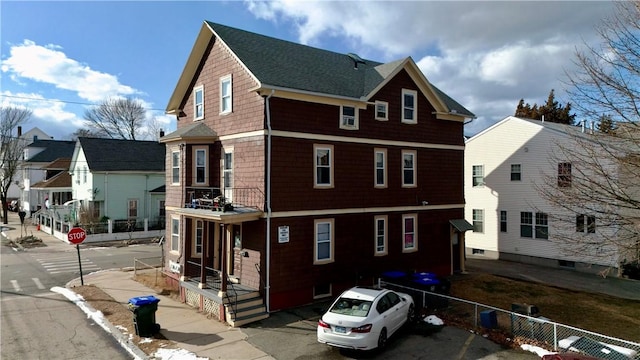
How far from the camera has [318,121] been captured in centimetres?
1752

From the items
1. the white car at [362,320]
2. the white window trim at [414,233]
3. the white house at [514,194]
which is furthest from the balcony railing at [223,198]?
the white house at [514,194]

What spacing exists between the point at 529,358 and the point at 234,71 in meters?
14.9

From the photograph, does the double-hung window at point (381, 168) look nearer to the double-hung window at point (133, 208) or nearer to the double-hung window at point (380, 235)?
the double-hung window at point (380, 235)

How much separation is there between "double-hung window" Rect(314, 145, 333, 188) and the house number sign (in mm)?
2367

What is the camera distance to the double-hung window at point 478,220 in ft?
95.2

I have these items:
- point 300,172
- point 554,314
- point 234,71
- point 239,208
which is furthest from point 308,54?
point 554,314

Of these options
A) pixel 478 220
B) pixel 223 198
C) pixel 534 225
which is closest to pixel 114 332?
pixel 223 198

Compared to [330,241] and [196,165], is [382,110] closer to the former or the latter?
[330,241]

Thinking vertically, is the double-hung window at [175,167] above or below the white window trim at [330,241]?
above

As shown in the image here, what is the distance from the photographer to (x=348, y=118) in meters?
18.7

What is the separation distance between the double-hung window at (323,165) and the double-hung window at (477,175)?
51.9ft

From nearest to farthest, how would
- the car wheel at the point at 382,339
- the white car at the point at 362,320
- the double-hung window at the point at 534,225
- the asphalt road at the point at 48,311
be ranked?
the white car at the point at 362,320
the car wheel at the point at 382,339
the asphalt road at the point at 48,311
the double-hung window at the point at 534,225

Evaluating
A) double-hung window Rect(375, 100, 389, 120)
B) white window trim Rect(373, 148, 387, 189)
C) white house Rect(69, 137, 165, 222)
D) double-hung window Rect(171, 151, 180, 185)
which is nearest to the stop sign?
double-hung window Rect(171, 151, 180, 185)

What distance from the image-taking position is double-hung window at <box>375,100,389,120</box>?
1973 cm
